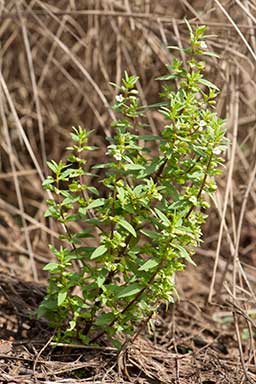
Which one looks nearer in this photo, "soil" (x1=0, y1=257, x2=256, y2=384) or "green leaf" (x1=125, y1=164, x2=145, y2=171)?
"green leaf" (x1=125, y1=164, x2=145, y2=171)

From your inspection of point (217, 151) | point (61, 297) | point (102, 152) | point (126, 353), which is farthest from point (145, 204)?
point (102, 152)

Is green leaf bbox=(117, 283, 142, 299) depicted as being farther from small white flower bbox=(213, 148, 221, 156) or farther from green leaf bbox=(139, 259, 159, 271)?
small white flower bbox=(213, 148, 221, 156)

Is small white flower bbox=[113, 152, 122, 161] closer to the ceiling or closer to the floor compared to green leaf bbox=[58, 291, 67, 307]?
closer to the ceiling

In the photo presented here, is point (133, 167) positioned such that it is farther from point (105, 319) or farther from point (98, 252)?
point (105, 319)

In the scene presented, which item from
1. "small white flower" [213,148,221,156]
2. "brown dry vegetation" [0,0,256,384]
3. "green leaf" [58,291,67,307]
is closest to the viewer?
"small white flower" [213,148,221,156]

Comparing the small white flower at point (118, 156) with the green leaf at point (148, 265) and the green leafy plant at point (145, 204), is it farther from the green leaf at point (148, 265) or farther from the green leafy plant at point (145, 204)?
the green leaf at point (148, 265)

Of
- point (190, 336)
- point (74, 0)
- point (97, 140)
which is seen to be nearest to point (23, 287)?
point (190, 336)

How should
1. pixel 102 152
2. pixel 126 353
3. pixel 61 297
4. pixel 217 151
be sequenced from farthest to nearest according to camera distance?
1. pixel 102 152
2. pixel 126 353
3. pixel 61 297
4. pixel 217 151

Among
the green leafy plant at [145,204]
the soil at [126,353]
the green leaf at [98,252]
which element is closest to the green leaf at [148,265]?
the green leafy plant at [145,204]

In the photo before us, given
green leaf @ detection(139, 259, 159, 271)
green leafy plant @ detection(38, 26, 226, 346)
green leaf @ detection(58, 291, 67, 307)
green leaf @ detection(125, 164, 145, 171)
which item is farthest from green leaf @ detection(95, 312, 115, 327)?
green leaf @ detection(125, 164, 145, 171)

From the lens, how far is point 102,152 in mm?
3248

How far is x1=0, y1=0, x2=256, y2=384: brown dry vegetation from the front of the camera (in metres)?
1.82

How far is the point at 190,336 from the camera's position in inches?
85.3

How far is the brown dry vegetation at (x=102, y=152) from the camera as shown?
1.82m
